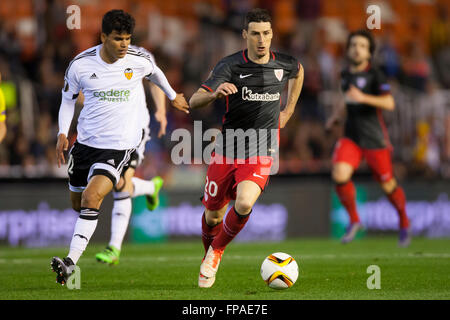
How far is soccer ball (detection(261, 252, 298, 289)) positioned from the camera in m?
6.90

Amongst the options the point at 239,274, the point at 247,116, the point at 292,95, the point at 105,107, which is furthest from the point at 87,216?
the point at 292,95

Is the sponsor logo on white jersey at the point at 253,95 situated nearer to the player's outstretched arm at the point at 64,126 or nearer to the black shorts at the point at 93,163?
the black shorts at the point at 93,163

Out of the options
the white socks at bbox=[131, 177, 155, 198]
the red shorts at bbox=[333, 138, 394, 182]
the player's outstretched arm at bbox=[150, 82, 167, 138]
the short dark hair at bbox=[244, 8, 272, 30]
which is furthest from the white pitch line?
the short dark hair at bbox=[244, 8, 272, 30]

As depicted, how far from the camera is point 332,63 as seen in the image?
17281 millimetres

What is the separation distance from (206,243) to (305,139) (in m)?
7.78

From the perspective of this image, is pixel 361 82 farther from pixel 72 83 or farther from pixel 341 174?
pixel 72 83

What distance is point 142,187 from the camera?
9.88m

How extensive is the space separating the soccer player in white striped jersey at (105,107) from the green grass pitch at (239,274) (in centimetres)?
91

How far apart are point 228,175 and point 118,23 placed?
172 cm

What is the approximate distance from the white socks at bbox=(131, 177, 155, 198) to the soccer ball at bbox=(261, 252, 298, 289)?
3.15 m

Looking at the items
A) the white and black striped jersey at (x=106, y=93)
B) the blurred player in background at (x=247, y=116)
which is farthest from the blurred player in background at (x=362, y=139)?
the white and black striped jersey at (x=106, y=93)

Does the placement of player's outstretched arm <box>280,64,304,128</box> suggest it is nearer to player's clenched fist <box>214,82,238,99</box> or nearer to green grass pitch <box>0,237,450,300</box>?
player's clenched fist <box>214,82,238,99</box>

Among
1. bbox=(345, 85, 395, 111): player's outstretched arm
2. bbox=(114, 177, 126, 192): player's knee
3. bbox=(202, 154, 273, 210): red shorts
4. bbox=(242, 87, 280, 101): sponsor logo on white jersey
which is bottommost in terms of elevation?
bbox=(114, 177, 126, 192): player's knee

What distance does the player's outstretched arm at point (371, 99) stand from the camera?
36.0ft
